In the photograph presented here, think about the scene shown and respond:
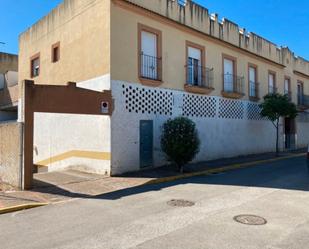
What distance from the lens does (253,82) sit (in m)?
20.7

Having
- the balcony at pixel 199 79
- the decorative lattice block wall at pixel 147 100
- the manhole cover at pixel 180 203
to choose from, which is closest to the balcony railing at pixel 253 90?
the balcony at pixel 199 79

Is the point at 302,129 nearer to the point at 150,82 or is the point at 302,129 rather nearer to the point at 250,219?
the point at 150,82

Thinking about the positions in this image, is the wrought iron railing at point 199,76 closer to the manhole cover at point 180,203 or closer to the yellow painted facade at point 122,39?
the yellow painted facade at point 122,39

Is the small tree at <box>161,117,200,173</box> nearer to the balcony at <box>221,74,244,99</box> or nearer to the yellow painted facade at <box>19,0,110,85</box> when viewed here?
the yellow painted facade at <box>19,0,110,85</box>

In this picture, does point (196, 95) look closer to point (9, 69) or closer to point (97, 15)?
point (97, 15)

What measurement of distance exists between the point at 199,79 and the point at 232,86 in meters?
3.09

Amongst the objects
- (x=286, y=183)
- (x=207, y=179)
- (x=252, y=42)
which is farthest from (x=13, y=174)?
(x=252, y=42)

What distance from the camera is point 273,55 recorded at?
2289cm

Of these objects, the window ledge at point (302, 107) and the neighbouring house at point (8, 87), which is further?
the window ledge at point (302, 107)

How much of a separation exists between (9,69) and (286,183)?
22486 mm

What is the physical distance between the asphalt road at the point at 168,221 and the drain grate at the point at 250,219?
0.12 meters

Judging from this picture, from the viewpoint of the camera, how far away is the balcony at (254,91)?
20438 millimetres

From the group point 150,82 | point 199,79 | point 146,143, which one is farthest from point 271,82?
point 146,143

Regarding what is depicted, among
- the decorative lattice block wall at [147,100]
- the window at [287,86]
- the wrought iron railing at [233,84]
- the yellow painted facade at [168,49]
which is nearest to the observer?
the yellow painted facade at [168,49]
